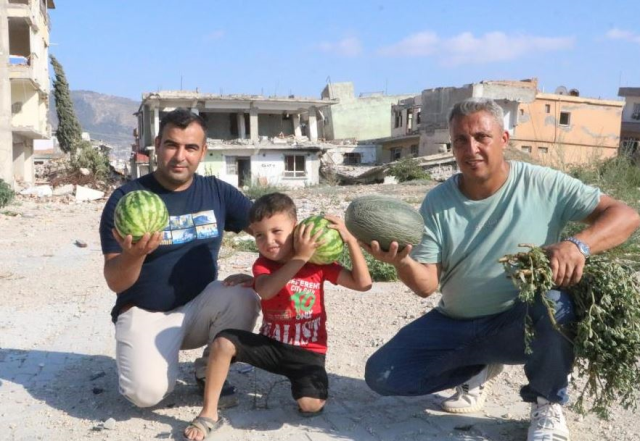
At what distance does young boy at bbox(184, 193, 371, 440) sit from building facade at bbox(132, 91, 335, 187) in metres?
34.2

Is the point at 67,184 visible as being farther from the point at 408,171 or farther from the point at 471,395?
the point at 471,395

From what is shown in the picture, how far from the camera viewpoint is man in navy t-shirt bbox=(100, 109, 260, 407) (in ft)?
12.8

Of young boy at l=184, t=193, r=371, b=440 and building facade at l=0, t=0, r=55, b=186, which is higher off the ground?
building facade at l=0, t=0, r=55, b=186

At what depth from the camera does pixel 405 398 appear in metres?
4.23

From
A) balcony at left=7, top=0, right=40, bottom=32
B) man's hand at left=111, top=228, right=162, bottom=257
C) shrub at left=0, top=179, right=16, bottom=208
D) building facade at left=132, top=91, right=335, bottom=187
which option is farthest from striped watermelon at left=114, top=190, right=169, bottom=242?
building facade at left=132, top=91, right=335, bottom=187

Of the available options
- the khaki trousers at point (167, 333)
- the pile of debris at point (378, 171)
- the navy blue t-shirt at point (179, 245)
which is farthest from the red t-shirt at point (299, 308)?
the pile of debris at point (378, 171)

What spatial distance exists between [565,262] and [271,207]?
67.7 inches

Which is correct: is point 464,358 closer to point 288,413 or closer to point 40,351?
point 288,413

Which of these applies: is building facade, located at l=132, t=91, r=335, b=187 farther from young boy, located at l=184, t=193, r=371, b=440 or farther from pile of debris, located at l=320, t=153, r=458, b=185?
young boy, located at l=184, t=193, r=371, b=440

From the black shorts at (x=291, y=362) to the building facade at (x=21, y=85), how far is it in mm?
28254

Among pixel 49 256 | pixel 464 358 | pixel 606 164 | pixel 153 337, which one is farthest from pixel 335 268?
pixel 606 164

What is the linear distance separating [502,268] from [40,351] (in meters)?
3.90

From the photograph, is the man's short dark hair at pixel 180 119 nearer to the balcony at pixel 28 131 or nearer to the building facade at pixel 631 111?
the balcony at pixel 28 131

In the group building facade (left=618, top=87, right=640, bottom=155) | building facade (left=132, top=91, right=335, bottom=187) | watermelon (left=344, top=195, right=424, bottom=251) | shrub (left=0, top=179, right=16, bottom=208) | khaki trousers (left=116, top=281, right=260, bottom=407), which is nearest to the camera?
watermelon (left=344, top=195, right=424, bottom=251)
